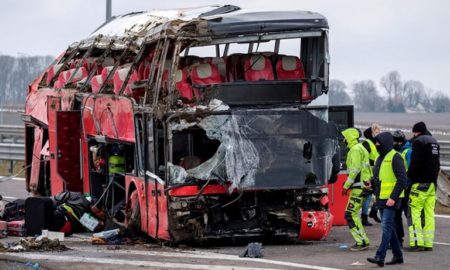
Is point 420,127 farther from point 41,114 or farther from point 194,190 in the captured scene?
point 41,114

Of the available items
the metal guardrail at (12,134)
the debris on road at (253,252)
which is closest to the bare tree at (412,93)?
the metal guardrail at (12,134)

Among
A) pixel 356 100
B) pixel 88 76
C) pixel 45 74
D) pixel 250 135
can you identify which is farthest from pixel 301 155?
pixel 356 100

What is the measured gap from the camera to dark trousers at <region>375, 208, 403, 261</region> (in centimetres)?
1282

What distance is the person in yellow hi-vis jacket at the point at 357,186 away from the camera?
1469cm

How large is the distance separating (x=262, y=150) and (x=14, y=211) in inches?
182

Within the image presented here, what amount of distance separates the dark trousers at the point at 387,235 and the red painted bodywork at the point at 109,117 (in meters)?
3.88

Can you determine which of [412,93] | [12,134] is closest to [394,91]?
[412,93]

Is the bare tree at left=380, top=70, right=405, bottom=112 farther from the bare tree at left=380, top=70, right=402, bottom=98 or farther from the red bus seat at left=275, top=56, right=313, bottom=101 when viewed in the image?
the red bus seat at left=275, top=56, right=313, bottom=101

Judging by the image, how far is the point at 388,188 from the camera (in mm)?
13242

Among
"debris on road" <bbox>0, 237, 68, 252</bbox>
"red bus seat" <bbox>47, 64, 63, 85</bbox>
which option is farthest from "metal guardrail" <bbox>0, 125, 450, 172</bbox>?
"debris on road" <bbox>0, 237, 68, 252</bbox>

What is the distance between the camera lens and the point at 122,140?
15945 millimetres

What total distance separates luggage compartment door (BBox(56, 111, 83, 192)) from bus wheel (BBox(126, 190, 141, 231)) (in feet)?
8.77

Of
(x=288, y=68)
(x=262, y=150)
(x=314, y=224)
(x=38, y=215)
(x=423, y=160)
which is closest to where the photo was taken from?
(x=262, y=150)

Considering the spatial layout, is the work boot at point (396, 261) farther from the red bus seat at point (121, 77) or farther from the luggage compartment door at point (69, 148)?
the luggage compartment door at point (69, 148)
